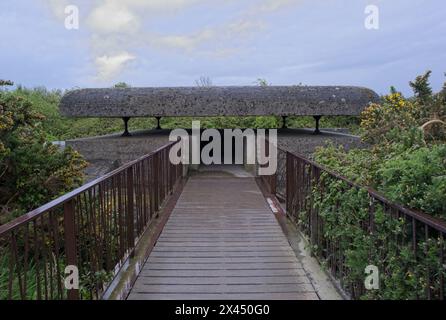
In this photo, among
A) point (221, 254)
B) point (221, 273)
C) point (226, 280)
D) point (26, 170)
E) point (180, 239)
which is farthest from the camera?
point (26, 170)

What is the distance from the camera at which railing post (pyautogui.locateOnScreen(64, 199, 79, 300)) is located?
2.89 metres

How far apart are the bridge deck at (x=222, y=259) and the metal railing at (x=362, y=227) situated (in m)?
0.34

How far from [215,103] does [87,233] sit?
744 centimetres

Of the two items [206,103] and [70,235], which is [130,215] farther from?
[206,103]

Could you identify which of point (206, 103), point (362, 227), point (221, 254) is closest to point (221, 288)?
point (221, 254)

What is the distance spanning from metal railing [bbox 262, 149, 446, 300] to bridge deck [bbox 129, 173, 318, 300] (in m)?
0.34

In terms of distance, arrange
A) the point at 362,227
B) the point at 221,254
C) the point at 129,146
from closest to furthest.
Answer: the point at 362,227, the point at 221,254, the point at 129,146

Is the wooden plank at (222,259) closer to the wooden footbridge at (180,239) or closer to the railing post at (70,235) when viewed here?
the wooden footbridge at (180,239)

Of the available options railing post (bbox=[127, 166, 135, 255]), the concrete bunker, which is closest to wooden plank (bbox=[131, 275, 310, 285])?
railing post (bbox=[127, 166, 135, 255])

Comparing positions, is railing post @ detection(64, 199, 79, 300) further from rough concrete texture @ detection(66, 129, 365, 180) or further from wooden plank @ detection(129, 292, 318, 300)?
rough concrete texture @ detection(66, 129, 365, 180)

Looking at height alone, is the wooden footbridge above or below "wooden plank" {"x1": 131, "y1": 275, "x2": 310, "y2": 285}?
above

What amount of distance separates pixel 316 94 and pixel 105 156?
565 centimetres

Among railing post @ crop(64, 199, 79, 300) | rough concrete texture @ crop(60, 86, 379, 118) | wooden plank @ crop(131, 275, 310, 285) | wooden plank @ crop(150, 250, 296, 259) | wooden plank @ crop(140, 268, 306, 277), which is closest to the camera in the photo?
railing post @ crop(64, 199, 79, 300)

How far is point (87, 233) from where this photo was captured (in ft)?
12.1
